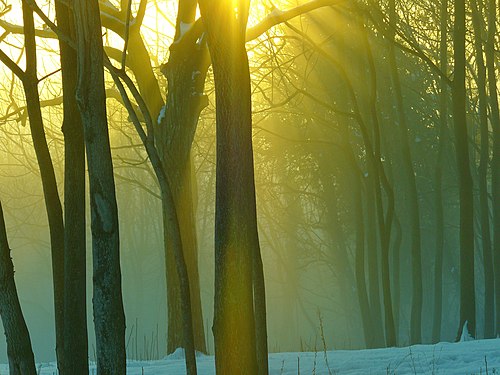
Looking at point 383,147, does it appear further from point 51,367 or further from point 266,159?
point 51,367

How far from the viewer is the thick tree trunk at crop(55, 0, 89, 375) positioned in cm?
676

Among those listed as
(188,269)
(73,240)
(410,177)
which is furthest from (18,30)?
(410,177)

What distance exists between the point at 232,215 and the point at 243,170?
319 mm

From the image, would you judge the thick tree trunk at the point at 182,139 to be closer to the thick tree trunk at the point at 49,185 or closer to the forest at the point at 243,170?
the forest at the point at 243,170

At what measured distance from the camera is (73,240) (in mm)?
6762

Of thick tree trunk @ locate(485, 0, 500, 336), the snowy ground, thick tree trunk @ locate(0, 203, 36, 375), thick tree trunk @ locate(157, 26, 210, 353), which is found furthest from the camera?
thick tree trunk @ locate(485, 0, 500, 336)

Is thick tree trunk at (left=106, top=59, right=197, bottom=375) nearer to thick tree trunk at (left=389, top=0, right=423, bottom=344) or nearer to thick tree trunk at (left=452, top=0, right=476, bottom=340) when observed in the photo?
thick tree trunk at (left=452, top=0, right=476, bottom=340)

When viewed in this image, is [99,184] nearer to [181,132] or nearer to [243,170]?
[243,170]

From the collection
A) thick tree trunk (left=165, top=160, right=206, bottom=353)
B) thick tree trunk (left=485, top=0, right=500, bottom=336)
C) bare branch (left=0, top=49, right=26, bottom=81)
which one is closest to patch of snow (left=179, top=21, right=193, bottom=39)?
thick tree trunk (left=165, top=160, right=206, bottom=353)

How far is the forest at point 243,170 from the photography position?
601 cm

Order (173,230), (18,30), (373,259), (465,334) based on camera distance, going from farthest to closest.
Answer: (373,259) < (465,334) < (18,30) < (173,230)

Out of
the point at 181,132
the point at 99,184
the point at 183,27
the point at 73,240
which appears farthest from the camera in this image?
the point at 181,132

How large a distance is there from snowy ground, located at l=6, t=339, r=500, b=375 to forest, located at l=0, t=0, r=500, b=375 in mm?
56

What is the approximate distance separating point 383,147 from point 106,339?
695 inches
